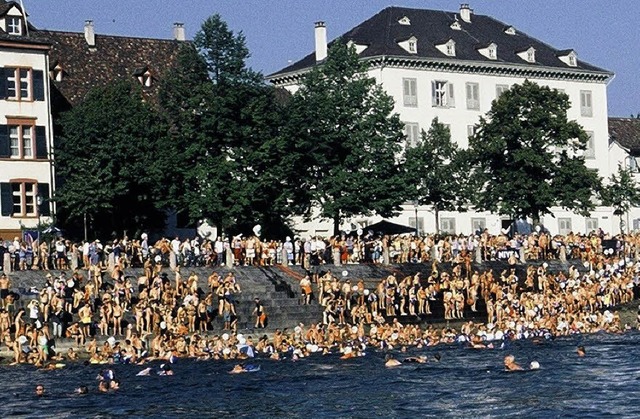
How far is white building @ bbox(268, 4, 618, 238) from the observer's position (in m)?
105

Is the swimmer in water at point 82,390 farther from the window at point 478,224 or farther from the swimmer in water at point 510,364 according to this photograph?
the window at point 478,224

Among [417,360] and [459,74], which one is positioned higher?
[459,74]

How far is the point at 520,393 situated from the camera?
54375 mm

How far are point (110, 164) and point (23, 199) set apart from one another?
544cm

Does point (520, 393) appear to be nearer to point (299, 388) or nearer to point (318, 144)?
point (299, 388)

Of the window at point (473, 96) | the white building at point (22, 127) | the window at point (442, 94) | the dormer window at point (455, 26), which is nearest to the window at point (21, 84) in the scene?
the white building at point (22, 127)

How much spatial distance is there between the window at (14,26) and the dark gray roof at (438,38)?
2713 cm

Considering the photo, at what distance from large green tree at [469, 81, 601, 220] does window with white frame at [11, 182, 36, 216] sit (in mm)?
27921

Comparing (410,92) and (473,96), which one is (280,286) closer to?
(410,92)

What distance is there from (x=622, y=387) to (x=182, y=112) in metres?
33.8

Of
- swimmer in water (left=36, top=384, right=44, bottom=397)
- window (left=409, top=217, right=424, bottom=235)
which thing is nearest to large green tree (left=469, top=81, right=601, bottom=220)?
window (left=409, top=217, right=424, bottom=235)

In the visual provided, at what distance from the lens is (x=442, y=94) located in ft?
353

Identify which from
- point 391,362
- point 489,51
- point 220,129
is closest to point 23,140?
Result: point 220,129

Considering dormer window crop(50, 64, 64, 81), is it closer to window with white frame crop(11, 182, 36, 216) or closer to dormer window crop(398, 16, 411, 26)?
window with white frame crop(11, 182, 36, 216)
